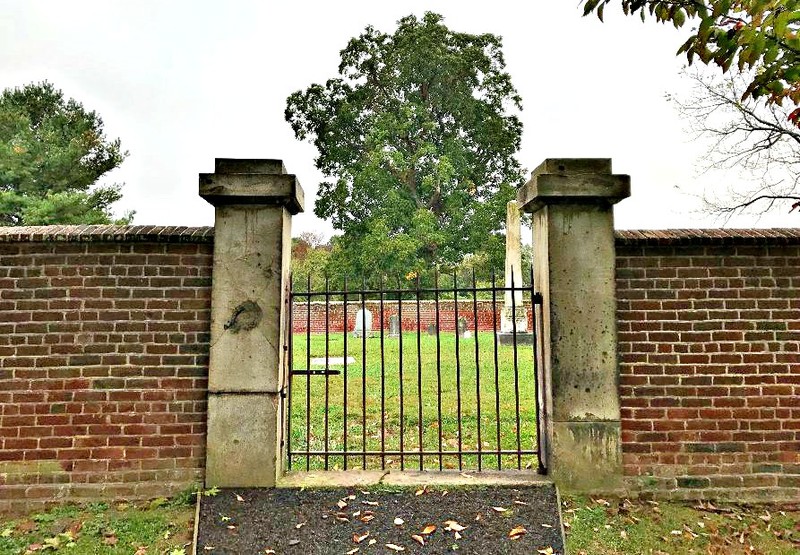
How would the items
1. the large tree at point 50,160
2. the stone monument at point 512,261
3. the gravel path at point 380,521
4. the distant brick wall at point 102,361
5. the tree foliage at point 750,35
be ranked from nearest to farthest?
1. the tree foliage at point 750,35
2. the gravel path at point 380,521
3. the distant brick wall at point 102,361
4. the stone monument at point 512,261
5. the large tree at point 50,160

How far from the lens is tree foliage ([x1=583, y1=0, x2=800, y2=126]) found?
205cm

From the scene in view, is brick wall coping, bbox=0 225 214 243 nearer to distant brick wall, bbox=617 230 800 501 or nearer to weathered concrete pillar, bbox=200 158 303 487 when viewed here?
weathered concrete pillar, bbox=200 158 303 487

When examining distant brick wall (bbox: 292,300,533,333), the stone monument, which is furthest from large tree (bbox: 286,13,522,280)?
the stone monument

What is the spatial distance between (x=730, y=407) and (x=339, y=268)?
74.4 ft

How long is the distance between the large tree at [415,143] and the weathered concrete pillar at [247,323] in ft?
63.7

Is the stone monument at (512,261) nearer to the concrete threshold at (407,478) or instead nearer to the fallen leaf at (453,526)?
the concrete threshold at (407,478)

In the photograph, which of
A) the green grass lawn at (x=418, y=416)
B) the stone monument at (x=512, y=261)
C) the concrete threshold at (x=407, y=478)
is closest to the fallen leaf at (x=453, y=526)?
the concrete threshold at (x=407, y=478)

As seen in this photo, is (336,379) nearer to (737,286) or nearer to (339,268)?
(737,286)

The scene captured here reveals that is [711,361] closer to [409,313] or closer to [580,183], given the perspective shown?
[580,183]

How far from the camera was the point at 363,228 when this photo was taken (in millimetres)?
25312

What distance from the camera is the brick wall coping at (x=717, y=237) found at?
363 cm

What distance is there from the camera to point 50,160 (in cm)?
1973

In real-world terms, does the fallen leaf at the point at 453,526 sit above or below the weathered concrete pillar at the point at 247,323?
below

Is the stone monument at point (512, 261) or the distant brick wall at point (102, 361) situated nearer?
the distant brick wall at point (102, 361)
